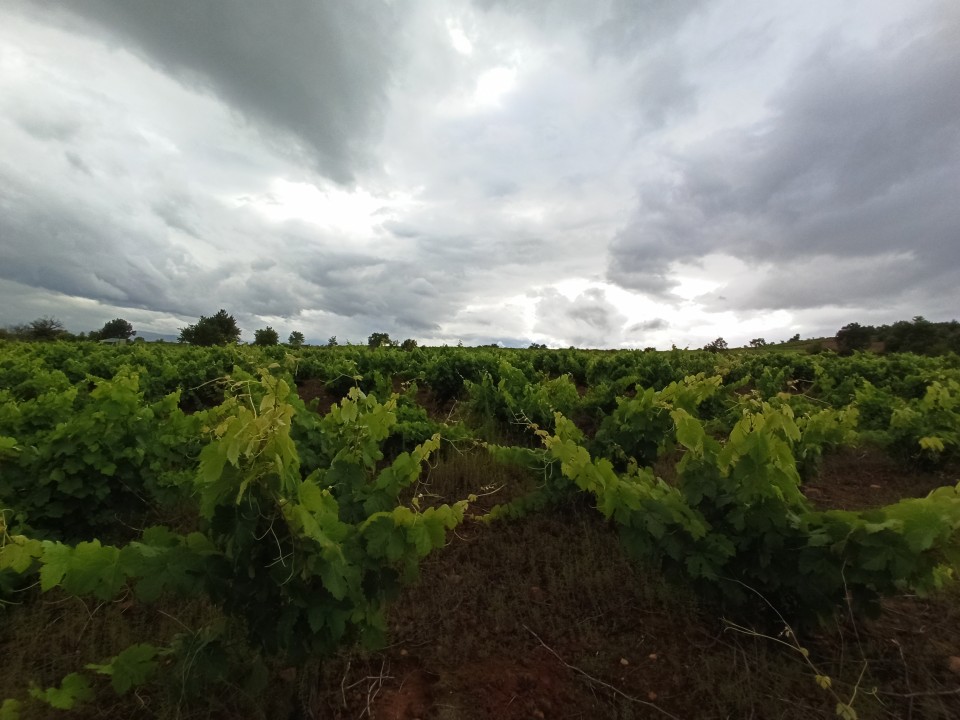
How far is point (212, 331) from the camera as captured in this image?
167 ft

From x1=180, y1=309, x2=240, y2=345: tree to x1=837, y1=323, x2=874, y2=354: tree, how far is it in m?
49.2

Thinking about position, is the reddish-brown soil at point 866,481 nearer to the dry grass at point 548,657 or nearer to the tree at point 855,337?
the dry grass at point 548,657

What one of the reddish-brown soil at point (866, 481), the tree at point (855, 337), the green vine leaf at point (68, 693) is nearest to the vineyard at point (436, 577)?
the green vine leaf at point (68, 693)

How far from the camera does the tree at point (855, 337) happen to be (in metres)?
35.8

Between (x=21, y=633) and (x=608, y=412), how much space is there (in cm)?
703

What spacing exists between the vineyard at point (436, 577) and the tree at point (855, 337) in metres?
38.2

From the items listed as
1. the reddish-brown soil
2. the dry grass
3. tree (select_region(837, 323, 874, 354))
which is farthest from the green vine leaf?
tree (select_region(837, 323, 874, 354))

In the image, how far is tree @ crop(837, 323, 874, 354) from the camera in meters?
35.8

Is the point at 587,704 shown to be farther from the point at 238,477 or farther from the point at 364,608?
the point at 238,477

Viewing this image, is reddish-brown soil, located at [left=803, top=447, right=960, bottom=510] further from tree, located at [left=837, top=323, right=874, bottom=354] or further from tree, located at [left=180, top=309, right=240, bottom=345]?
tree, located at [left=180, top=309, right=240, bottom=345]

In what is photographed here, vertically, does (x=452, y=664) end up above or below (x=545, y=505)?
below

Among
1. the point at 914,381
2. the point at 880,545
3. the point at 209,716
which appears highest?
the point at 914,381

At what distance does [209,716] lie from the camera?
9.15 ft

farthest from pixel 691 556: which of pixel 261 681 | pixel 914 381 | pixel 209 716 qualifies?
pixel 914 381
